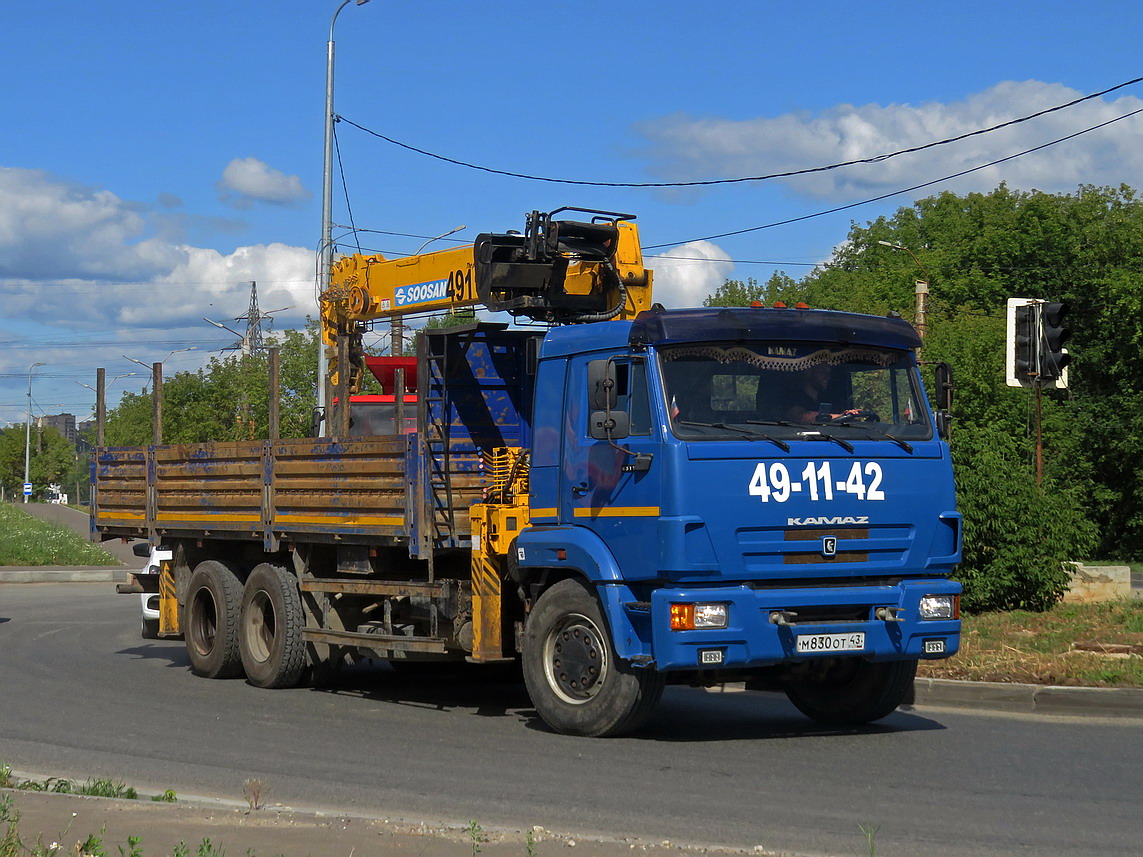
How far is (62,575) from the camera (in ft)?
105

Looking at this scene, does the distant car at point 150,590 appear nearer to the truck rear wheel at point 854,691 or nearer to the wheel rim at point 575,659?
the wheel rim at point 575,659

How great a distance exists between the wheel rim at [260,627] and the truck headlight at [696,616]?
545 cm

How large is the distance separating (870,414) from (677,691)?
13.5ft

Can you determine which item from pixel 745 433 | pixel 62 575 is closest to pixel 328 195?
pixel 62 575

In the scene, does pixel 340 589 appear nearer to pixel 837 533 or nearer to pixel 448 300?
pixel 448 300

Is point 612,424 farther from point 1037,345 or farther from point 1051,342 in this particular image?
point 1051,342

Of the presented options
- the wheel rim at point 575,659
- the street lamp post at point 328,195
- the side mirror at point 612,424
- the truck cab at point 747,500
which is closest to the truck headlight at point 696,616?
the truck cab at point 747,500

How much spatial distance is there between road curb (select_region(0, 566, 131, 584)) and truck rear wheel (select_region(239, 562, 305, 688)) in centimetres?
1837

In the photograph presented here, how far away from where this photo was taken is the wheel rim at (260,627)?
43.9 feet

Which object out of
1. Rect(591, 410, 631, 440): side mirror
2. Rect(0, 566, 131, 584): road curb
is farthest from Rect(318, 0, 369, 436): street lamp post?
Rect(591, 410, 631, 440): side mirror

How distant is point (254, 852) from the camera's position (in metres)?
5.88

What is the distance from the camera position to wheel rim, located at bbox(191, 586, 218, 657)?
14383 millimetres

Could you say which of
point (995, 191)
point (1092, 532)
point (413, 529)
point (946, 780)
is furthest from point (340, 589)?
point (995, 191)

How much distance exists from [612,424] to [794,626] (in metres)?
1.71
